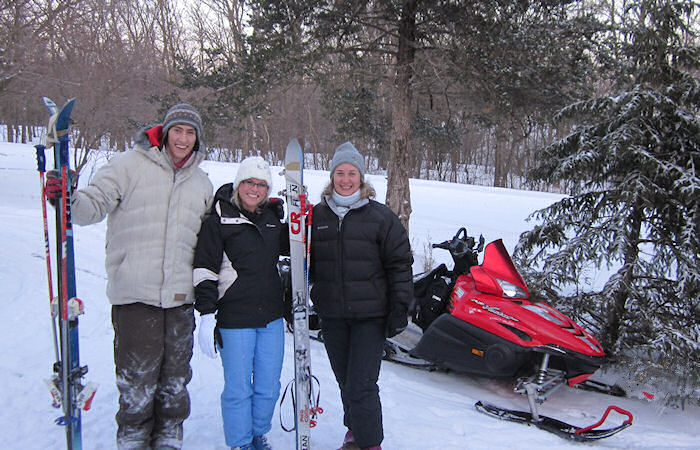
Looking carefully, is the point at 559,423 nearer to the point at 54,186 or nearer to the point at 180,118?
the point at 180,118

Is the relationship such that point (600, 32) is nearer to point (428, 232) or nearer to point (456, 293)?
point (456, 293)

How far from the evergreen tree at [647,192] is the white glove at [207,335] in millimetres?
3472

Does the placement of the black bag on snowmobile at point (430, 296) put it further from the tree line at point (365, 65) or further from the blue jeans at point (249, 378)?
the tree line at point (365, 65)

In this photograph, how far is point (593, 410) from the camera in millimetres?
3740

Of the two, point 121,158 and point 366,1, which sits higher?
point 366,1

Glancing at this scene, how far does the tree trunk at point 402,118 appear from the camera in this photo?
709 cm

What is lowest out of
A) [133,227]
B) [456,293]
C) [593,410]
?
[593,410]

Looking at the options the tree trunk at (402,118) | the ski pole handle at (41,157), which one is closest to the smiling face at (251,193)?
the ski pole handle at (41,157)

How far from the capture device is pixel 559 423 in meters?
3.38

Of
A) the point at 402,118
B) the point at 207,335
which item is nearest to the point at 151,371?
the point at 207,335

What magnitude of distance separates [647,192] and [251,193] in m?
3.45

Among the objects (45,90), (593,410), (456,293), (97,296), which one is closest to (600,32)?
(456,293)

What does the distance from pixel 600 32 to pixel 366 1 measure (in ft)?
10.5

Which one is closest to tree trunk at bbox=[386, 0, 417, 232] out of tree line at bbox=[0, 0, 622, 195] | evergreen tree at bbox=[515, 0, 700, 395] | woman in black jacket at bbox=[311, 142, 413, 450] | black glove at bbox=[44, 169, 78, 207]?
tree line at bbox=[0, 0, 622, 195]
